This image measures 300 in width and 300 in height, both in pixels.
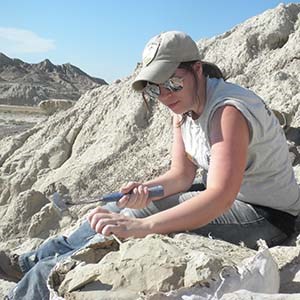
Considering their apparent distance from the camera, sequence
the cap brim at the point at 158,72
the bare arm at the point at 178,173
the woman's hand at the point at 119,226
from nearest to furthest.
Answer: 1. the woman's hand at the point at 119,226
2. the cap brim at the point at 158,72
3. the bare arm at the point at 178,173

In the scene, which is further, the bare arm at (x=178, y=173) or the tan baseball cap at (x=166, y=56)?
the bare arm at (x=178, y=173)

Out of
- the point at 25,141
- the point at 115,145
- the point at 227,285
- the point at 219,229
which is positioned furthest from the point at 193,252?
the point at 25,141

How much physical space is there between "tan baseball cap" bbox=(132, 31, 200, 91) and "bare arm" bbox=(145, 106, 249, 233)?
0.34 metres

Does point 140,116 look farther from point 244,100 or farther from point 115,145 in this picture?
point 244,100

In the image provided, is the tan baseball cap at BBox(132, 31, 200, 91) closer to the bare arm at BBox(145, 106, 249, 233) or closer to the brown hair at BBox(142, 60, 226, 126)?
the brown hair at BBox(142, 60, 226, 126)

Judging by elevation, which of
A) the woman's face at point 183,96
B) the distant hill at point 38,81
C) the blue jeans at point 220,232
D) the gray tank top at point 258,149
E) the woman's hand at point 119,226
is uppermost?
the woman's face at point 183,96

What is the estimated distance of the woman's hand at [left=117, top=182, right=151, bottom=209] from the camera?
2.84 metres

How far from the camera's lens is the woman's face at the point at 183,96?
2670 mm

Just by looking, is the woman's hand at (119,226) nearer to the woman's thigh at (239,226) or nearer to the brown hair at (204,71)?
the woman's thigh at (239,226)

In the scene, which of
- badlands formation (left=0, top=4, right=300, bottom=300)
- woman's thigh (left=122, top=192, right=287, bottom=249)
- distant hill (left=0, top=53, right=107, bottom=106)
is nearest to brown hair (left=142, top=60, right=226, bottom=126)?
woman's thigh (left=122, top=192, right=287, bottom=249)

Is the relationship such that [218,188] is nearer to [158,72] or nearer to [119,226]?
[119,226]

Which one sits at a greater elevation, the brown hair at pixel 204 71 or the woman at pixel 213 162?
the brown hair at pixel 204 71

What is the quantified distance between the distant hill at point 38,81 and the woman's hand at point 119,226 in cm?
4501

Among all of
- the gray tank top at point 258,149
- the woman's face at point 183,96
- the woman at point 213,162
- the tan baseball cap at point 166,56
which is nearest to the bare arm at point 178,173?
the woman at point 213,162
